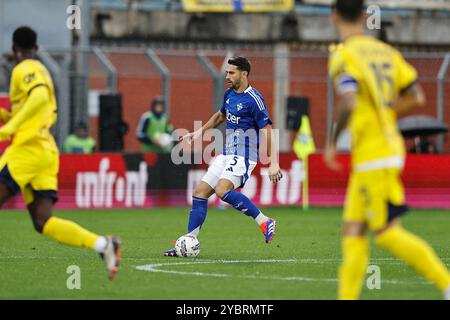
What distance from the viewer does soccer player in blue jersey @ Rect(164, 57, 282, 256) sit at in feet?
45.3

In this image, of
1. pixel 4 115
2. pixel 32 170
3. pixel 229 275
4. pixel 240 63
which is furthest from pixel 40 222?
pixel 240 63

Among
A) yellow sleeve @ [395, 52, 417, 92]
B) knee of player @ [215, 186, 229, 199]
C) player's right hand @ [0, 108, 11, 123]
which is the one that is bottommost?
knee of player @ [215, 186, 229, 199]

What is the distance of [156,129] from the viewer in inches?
962

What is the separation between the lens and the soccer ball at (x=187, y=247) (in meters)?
13.4

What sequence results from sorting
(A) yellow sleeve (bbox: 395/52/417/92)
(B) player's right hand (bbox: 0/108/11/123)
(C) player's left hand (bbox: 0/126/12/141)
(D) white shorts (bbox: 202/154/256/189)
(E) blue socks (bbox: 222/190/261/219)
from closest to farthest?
1. (A) yellow sleeve (bbox: 395/52/417/92)
2. (C) player's left hand (bbox: 0/126/12/141)
3. (B) player's right hand (bbox: 0/108/11/123)
4. (D) white shorts (bbox: 202/154/256/189)
5. (E) blue socks (bbox: 222/190/261/219)

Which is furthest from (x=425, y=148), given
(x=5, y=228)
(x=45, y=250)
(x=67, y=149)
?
(x=45, y=250)

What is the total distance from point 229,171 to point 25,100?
3809 mm

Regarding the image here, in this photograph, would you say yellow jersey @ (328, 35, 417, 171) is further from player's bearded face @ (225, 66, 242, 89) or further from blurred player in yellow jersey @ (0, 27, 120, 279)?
player's bearded face @ (225, 66, 242, 89)

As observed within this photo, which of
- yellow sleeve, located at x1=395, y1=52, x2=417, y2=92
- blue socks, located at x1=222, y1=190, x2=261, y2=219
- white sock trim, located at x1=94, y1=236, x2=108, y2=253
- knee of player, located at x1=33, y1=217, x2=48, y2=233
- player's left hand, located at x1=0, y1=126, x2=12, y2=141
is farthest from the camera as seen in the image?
blue socks, located at x1=222, y1=190, x2=261, y2=219

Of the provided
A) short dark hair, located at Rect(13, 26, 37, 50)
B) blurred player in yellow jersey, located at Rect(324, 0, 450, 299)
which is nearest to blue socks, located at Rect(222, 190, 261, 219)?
short dark hair, located at Rect(13, 26, 37, 50)

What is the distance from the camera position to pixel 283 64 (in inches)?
1163

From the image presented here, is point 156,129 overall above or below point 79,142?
above

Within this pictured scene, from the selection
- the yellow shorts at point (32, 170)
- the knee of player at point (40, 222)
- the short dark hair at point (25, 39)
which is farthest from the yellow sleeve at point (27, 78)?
the knee of player at point (40, 222)

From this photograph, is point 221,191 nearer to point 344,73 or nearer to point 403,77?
point 403,77
